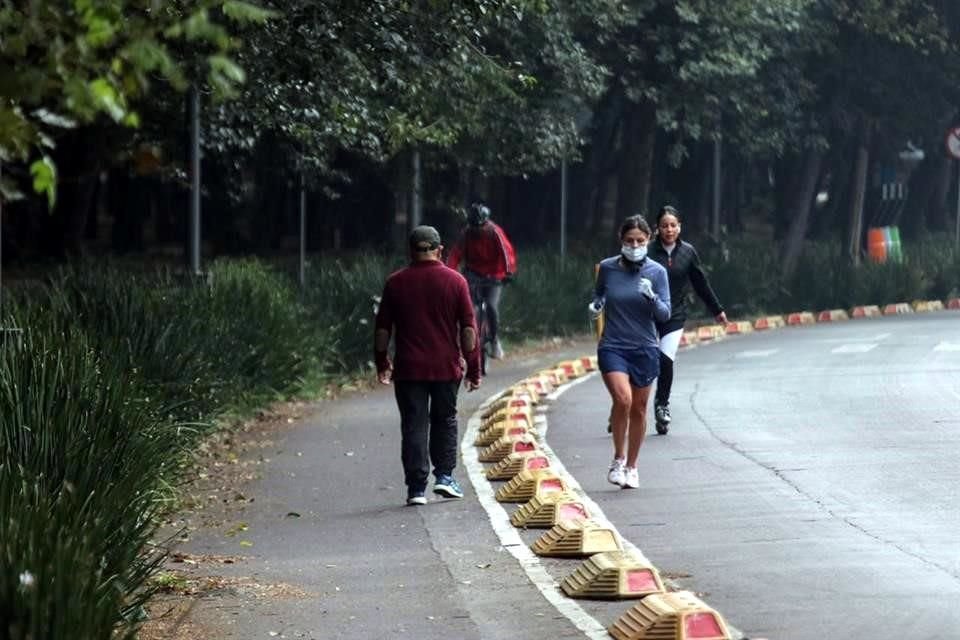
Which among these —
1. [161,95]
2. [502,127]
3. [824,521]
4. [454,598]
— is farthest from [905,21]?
[454,598]

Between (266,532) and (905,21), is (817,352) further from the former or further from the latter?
(266,532)

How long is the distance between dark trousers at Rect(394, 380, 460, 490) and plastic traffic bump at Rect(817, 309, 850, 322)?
24805mm

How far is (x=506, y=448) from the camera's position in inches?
645

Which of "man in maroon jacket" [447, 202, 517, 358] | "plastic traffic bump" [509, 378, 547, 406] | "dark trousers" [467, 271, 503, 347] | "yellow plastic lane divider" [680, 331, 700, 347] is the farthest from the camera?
"yellow plastic lane divider" [680, 331, 700, 347]

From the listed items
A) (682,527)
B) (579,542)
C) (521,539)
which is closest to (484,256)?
(682,527)

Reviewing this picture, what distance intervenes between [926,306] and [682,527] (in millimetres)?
29775

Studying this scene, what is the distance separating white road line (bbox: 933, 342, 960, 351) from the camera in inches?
1097

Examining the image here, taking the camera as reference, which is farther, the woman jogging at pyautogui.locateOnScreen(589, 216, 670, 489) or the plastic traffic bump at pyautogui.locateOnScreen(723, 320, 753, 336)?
the plastic traffic bump at pyautogui.locateOnScreen(723, 320, 753, 336)

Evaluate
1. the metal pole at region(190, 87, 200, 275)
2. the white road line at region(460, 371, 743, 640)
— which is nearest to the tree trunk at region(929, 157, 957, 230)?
the metal pole at region(190, 87, 200, 275)

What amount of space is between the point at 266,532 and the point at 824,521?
3.24m

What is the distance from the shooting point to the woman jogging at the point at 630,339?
14250mm

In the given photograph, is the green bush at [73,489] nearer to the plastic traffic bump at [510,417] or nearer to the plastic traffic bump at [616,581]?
the plastic traffic bump at [616,581]

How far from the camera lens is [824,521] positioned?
12.4 meters

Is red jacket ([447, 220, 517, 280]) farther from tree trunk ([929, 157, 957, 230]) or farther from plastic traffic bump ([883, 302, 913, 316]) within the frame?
tree trunk ([929, 157, 957, 230])
